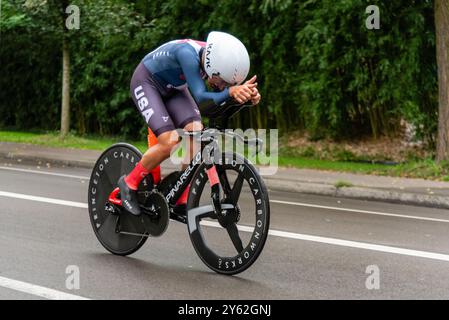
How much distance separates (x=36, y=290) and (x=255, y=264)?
1779 mm

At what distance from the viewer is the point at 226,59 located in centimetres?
556

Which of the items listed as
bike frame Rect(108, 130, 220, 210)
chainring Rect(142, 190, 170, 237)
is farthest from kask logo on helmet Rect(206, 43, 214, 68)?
chainring Rect(142, 190, 170, 237)

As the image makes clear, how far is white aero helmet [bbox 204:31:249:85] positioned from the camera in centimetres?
556

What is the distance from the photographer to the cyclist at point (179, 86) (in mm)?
5566

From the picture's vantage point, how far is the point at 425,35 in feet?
49.5

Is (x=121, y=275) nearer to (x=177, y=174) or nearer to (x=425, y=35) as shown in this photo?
(x=177, y=174)

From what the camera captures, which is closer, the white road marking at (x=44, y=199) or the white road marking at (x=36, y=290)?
the white road marking at (x=36, y=290)

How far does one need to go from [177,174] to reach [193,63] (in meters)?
0.98

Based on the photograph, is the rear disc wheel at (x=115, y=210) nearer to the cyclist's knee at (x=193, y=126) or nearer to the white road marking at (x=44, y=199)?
the cyclist's knee at (x=193, y=126)

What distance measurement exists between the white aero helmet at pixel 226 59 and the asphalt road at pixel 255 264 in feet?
4.81

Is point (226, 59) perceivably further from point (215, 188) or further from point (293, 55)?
point (293, 55)

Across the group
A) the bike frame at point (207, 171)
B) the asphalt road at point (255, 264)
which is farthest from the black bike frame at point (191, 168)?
the asphalt road at point (255, 264)

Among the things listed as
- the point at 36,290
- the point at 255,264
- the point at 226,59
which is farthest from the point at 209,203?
the point at 36,290

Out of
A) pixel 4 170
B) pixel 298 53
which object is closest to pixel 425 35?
pixel 298 53
